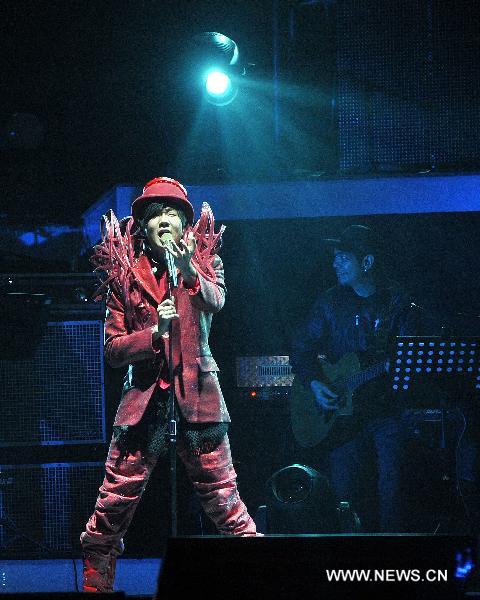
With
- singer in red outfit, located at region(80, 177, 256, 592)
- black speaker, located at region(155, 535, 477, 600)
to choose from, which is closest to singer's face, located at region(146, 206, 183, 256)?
singer in red outfit, located at region(80, 177, 256, 592)

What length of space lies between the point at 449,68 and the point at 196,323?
3.25 meters

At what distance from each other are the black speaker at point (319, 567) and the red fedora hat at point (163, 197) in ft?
7.04

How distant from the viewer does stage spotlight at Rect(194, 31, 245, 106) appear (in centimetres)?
589

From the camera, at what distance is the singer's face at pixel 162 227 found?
3910 mm

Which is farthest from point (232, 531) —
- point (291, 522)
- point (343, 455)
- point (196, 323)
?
point (343, 455)

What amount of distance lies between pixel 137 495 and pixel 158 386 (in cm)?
51

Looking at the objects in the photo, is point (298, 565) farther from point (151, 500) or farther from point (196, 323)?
point (151, 500)

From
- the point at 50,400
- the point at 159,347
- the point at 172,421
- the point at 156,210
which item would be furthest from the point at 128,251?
the point at 50,400

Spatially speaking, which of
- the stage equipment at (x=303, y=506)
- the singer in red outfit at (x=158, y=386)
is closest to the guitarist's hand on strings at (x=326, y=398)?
the stage equipment at (x=303, y=506)

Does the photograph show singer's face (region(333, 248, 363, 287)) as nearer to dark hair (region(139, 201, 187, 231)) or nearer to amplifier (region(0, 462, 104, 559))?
dark hair (region(139, 201, 187, 231))

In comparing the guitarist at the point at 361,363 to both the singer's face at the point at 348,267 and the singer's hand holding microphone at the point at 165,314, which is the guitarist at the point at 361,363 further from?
the singer's hand holding microphone at the point at 165,314

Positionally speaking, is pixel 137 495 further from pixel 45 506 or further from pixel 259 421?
pixel 259 421

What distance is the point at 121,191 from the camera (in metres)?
5.52

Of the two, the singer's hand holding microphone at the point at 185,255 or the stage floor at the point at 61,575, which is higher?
the singer's hand holding microphone at the point at 185,255
